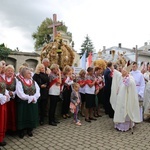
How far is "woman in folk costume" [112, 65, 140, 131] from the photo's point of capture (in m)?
5.78

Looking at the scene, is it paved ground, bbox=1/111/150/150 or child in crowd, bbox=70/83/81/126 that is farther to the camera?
child in crowd, bbox=70/83/81/126

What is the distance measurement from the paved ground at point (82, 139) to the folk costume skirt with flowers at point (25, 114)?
29cm

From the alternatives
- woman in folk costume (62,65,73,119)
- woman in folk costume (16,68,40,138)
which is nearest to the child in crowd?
woman in folk costume (62,65,73,119)

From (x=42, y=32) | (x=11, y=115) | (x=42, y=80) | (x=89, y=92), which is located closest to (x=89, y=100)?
(x=89, y=92)

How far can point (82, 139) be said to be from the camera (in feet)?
15.8

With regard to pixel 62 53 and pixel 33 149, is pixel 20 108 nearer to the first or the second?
pixel 33 149

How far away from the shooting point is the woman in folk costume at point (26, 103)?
4754 mm

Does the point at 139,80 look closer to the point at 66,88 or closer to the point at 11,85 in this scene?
the point at 66,88

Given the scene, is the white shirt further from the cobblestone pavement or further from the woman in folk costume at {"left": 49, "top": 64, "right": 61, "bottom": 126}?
the woman in folk costume at {"left": 49, "top": 64, "right": 61, "bottom": 126}

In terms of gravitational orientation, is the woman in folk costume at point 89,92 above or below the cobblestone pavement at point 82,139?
above

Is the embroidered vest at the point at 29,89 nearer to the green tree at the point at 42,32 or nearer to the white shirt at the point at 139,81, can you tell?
the white shirt at the point at 139,81

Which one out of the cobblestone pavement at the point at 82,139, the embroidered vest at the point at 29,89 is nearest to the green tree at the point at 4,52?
the cobblestone pavement at the point at 82,139

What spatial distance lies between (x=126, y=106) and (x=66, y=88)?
6.15ft

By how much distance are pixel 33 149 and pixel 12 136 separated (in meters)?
0.98
